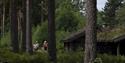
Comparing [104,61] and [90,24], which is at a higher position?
[90,24]

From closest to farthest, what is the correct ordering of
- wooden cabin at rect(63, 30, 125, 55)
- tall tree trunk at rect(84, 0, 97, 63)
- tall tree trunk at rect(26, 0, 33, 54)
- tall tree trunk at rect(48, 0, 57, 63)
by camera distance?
tall tree trunk at rect(84, 0, 97, 63)
tall tree trunk at rect(48, 0, 57, 63)
tall tree trunk at rect(26, 0, 33, 54)
wooden cabin at rect(63, 30, 125, 55)

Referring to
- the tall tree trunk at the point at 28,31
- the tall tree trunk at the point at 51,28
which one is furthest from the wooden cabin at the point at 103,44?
the tall tree trunk at the point at 51,28

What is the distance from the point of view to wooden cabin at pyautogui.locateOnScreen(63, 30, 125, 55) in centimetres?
3825

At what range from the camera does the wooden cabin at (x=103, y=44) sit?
3825cm

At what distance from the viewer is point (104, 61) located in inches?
1015

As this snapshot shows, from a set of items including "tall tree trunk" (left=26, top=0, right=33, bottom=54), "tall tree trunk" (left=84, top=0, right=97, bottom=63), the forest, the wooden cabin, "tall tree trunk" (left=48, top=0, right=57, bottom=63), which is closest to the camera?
"tall tree trunk" (left=84, top=0, right=97, bottom=63)

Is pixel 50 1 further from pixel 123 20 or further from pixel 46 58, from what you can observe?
pixel 123 20

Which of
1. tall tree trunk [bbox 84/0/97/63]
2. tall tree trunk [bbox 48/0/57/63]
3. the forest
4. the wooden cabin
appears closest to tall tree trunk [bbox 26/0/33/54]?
the forest

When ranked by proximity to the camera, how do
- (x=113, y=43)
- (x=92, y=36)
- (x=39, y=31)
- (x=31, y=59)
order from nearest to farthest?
(x=92, y=36) < (x=31, y=59) < (x=113, y=43) < (x=39, y=31)

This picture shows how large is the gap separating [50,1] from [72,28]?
38278mm

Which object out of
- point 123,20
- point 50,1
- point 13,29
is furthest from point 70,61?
point 123,20

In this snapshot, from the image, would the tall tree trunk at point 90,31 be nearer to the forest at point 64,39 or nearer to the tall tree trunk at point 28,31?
the forest at point 64,39

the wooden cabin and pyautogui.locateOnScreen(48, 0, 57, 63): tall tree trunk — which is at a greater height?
pyautogui.locateOnScreen(48, 0, 57, 63): tall tree trunk

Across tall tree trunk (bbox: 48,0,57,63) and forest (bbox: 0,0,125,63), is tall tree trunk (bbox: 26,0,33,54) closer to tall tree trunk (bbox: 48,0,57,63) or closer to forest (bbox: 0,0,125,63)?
forest (bbox: 0,0,125,63)
